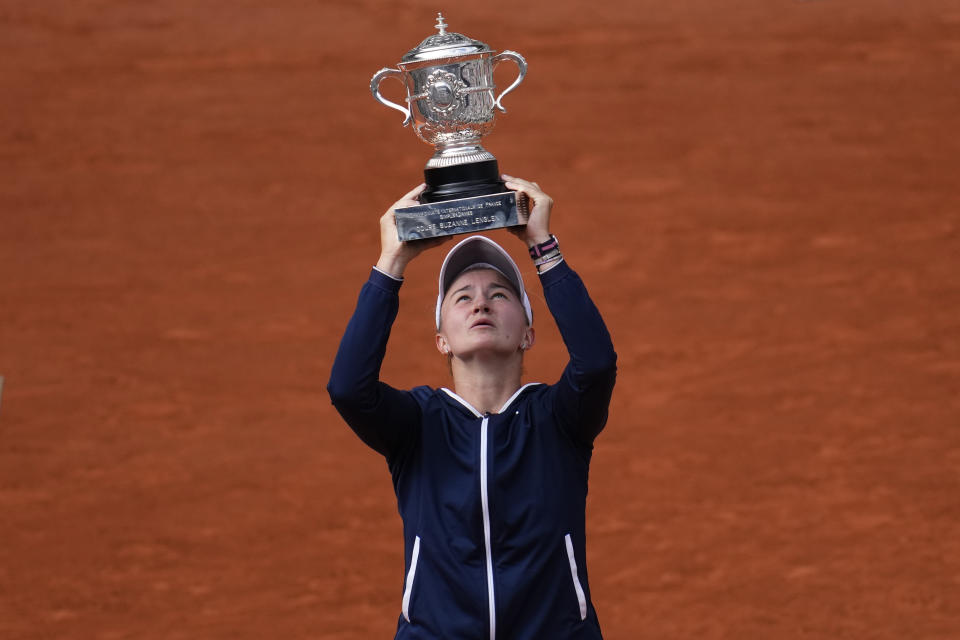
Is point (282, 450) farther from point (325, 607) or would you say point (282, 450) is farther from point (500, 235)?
point (500, 235)

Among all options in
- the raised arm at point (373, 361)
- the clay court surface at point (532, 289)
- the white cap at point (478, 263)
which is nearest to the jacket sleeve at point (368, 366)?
the raised arm at point (373, 361)

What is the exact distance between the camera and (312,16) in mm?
6414

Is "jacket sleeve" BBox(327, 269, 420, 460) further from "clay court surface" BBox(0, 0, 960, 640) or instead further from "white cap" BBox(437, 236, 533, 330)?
"clay court surface" BBox(0, 0, 960, 640)

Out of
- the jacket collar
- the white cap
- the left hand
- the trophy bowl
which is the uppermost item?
the trophy bowl

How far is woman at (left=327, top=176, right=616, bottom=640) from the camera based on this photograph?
222 cm

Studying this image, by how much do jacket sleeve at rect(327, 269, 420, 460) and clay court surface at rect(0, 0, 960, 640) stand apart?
3116mm

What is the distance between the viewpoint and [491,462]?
2285 mm

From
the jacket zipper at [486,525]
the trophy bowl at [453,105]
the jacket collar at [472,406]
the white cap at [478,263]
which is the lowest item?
the jacket zipper at [486,525]

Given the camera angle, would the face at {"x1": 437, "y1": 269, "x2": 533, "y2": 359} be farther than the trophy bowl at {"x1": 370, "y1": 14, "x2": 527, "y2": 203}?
No

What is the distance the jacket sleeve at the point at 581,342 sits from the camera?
7.22 feet

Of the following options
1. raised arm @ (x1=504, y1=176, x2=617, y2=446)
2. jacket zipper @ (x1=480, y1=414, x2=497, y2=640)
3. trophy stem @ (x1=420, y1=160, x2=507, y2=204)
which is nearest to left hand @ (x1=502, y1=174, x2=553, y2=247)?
raised arm @ (x1=504, y1=176, x2=617, y2=446)

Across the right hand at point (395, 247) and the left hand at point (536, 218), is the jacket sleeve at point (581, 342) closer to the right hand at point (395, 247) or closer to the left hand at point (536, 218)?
the left hand at point (536, 218)

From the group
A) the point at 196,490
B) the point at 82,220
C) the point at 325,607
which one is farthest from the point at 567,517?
the point at 82,220

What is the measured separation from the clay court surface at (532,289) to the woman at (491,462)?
3.02m
